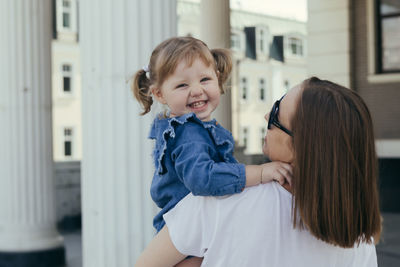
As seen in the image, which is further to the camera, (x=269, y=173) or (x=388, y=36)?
(x=388, y=36)

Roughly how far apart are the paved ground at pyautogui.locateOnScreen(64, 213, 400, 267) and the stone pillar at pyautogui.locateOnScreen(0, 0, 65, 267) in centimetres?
71

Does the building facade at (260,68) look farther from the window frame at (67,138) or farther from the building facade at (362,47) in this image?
the building facade at (362,47)

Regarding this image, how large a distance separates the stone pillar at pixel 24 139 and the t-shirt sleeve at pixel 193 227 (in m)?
5.69

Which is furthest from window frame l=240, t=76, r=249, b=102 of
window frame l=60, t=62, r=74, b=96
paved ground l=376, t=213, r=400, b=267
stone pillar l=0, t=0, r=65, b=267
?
stone pillar l=0, t=0, r=65, b=267

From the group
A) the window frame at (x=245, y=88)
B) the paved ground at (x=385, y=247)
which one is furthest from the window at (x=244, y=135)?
the paved ground at (x=385, y=247)

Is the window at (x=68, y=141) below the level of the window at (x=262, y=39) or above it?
below

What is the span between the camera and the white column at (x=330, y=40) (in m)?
12.5

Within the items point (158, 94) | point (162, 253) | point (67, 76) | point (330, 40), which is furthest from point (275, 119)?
point (67, 76)

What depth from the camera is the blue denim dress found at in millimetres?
1537

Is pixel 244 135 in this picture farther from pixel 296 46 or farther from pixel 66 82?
pixel 66 82

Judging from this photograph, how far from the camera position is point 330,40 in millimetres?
12648

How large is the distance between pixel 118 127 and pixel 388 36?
10348 mm

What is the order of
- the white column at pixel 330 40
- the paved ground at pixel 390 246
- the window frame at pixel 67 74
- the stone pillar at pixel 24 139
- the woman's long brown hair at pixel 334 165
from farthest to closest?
the window frame at pixel 67 74, the white column at pixel 330 40, the paved ground at pixel 390 246, the stone pillar at pixel 24 139, the woman's long brown hair at pixel 334 165

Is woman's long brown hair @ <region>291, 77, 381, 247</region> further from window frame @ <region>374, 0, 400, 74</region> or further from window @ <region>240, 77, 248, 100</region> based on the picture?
window @ <region>240, 77, 248, 100</region>
